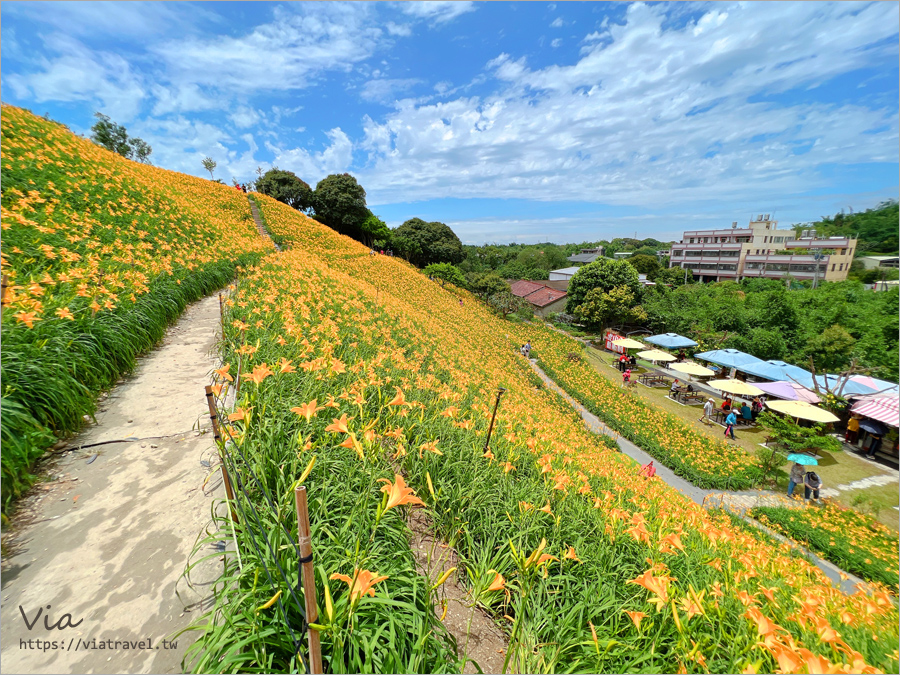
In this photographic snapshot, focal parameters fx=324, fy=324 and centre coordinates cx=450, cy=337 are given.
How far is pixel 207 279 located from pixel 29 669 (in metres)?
A: 6.92

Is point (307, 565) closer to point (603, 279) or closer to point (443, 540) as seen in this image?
point (443, 540)

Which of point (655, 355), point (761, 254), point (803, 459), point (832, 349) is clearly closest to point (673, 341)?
point (655, 355)

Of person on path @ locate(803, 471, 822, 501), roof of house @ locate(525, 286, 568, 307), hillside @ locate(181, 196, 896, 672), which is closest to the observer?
hillside @ locate(181, 196, 896, 672)

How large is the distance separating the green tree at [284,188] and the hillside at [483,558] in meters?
33.1

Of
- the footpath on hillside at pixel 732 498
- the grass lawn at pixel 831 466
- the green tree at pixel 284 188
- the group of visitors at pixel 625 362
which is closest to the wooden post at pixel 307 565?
the footpath on hillside at pixel 732 498

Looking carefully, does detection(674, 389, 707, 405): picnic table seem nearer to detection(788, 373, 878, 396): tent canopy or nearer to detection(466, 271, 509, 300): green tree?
detection(788, 373, 878, 396): tent canopy

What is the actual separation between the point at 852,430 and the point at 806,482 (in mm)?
5354

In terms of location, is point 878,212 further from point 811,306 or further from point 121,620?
point 121,620

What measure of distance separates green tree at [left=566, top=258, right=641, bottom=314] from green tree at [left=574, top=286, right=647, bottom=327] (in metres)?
0.69

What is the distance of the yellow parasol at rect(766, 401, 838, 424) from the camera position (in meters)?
9.12

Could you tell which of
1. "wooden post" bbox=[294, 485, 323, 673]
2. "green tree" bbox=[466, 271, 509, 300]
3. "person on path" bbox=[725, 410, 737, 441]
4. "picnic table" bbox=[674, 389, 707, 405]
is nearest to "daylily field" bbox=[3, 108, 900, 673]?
"wooden post" bbox=[294, 485, 323, 673]

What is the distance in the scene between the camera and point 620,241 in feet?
400

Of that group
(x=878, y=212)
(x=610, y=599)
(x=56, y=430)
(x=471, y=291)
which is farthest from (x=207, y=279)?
(x=878, y=212)

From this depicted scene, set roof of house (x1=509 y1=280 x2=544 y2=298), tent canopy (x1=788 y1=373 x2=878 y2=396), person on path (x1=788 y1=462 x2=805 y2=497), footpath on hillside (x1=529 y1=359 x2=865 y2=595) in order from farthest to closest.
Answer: roof of house (x1=509 y1=280 x2=544 y2=298) < tent canopy (x1=788 y1=373 x2=878 y2=396) < person on path (x1=788 y1=462 x2=805 y2=497) < footpath on hillside (x1=529 y1=359 x2=865 y2=595)
